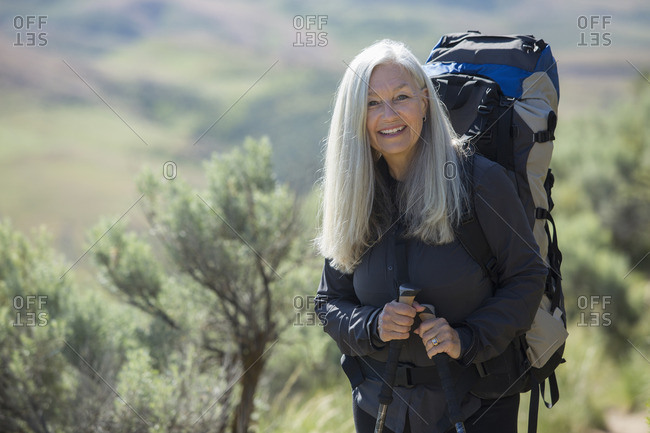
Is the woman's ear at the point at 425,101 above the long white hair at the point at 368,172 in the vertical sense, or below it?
above

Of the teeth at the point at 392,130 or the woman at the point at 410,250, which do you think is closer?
the woman at the point at 410,250

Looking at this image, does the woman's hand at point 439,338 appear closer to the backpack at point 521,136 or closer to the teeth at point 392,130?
the backpack at point 521,136

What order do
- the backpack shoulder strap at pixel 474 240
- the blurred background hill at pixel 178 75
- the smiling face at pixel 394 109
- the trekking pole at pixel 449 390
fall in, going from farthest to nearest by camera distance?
the blurred background hill at pixel 178 75, the smiling face at pixel 394 109, the backpack shoulder strap at pixel 474 240, the trekking pole at pixel 449 390

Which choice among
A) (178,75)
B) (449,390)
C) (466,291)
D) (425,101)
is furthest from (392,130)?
(178,75)

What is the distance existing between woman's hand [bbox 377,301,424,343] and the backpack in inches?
11.9

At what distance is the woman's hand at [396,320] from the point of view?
2068 mm

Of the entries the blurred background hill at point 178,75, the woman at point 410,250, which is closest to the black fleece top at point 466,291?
the woman at point 410,250

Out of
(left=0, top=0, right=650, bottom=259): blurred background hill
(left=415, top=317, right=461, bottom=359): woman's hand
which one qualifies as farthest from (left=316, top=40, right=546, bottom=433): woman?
(left=0, top=0, right=650, bottom=259): blurred background hill

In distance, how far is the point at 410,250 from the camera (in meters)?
2.24

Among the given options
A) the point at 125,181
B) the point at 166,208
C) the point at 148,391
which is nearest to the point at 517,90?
the point at 148,391

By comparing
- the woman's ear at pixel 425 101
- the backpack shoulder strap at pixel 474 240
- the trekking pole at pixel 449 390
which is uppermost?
the woman's ear at pixel 425 101

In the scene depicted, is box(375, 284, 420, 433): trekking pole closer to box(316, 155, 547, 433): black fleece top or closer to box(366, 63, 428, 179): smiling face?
box(316, 155, 547, 433): black fleece top

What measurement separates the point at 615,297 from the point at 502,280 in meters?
6.74

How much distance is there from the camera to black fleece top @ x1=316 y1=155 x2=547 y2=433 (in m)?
2.09
